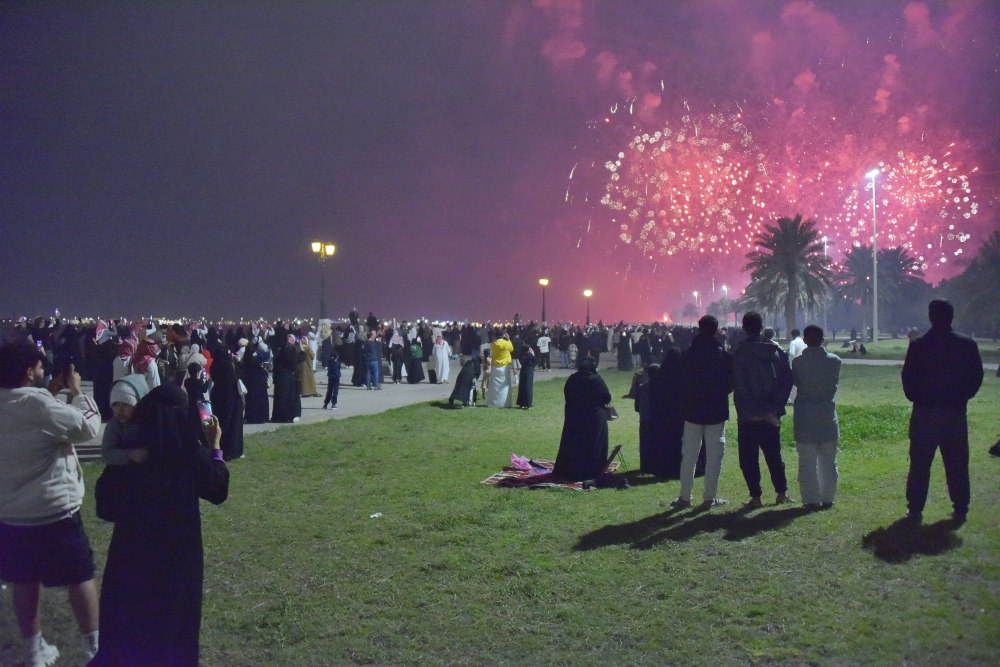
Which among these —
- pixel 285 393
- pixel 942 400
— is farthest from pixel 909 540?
pixel 285 393

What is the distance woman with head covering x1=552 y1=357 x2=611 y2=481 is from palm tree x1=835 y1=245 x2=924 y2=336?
257 ft

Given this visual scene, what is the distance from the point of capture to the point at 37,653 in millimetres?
4562

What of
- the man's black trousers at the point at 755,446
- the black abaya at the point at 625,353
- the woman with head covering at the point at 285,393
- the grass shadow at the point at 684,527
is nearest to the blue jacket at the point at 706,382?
the man's black trousers at the point at 755,446

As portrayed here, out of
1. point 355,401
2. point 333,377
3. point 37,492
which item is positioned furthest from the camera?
point 355,401

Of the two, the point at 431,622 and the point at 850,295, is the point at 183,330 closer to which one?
the point at 431,622

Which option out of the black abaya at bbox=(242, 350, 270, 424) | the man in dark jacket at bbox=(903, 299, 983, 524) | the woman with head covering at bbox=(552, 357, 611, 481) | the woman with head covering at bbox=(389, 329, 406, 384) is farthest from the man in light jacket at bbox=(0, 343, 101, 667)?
the woman with head covering at bbox=(389, 329, 406, 384)

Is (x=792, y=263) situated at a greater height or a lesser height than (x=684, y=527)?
greater

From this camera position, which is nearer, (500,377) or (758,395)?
(758,395)

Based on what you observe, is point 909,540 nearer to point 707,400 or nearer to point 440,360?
point 707,400

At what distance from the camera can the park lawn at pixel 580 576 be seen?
192 inches

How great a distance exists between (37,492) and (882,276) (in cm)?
8857

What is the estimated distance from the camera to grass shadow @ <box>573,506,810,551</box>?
7078 millimetres

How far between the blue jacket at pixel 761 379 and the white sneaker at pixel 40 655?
5.91m

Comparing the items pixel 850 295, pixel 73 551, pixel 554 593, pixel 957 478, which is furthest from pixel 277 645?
pixel 850 295
